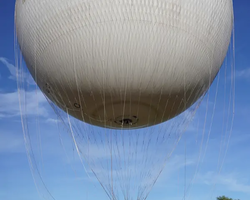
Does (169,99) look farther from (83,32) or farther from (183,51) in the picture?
(83,32)

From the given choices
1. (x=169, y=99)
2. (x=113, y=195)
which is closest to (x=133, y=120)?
(x=169, y=99)

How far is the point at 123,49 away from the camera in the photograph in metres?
11.3

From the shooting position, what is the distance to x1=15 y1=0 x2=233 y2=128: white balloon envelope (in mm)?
11094

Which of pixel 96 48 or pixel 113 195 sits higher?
pixel 96 48

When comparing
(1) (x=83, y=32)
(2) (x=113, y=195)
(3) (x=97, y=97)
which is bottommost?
(2) (x=113, y=195)

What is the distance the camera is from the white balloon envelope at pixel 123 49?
11.1 m

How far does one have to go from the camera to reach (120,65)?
455 inches

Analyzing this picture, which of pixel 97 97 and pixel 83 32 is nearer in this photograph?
pixel 83 32

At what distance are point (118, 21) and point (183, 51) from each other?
99.0 inches

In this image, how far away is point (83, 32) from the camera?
37.0ft

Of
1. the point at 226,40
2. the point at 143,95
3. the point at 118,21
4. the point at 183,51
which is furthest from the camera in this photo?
the point at 226,40

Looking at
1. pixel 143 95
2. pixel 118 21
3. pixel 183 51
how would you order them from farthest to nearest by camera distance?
pixel 143 95, pixel 183 51, pixel 118 21

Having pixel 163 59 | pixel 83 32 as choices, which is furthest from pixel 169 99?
pixel 83 32

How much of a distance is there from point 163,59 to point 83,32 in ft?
9.36
